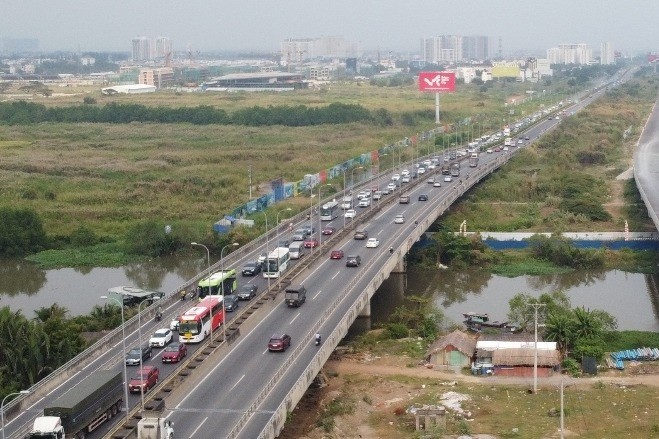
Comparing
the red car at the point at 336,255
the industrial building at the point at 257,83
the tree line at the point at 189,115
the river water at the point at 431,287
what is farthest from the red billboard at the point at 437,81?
the red car at the point at 336,255

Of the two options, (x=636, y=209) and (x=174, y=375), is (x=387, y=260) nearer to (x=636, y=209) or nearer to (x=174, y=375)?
(x=174, y=375)

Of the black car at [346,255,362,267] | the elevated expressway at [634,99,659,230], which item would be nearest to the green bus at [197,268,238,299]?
the black car at [346,255,362,267]

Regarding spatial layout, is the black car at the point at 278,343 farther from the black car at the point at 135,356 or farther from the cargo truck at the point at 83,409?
the cargo truck at the point at 83,409

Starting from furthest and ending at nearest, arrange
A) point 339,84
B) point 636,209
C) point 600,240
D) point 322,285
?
point 339,84 → point 636,209 → point 600,240 → point 322,285

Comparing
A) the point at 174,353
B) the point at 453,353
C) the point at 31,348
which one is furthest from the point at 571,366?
the point at 31,348

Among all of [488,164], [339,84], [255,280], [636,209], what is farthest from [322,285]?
[339,84]

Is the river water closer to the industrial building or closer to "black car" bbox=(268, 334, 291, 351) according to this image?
"black car" bbox=(268, 334, 291, 351)
